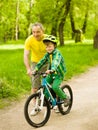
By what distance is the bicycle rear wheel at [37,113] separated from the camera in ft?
24.7

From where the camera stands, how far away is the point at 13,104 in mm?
9766

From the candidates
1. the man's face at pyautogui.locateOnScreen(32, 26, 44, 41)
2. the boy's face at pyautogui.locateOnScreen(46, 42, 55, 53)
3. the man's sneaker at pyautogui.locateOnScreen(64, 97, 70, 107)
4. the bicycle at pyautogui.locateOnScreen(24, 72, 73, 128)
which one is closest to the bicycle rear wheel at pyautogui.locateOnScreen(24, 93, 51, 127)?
the bicycle at pyautogui.locateOnScreen(24, 72, 73, 128)

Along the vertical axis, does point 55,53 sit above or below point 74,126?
above

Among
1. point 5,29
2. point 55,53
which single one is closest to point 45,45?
point 55,53

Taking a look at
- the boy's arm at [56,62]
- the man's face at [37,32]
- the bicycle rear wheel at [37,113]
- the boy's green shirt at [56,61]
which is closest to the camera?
the bicycle rear wheel at [37,113]

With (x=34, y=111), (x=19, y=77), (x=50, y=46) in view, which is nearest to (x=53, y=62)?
(x=50, y=46)

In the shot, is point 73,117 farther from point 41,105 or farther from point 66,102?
point 41,105

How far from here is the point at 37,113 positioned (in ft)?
25.9

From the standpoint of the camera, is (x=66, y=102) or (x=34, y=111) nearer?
(x=34, y=111)

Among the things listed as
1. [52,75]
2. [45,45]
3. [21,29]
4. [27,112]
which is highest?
[45,45]

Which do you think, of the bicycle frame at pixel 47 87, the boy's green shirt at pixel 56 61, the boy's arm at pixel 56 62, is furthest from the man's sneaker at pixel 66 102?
the boy's arm at pixel 56 62

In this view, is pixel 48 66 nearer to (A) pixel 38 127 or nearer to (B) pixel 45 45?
(B) pixel 45 45

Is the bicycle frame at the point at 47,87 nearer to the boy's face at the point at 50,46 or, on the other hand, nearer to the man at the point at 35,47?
the man at the point at 35,47

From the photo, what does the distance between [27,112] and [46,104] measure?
17.3 inches
